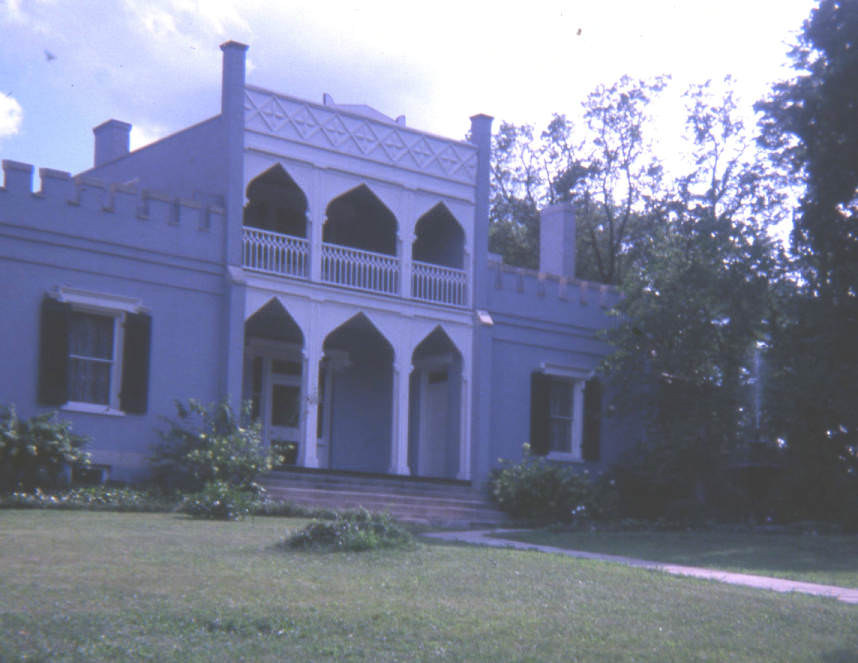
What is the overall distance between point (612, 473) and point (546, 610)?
48.4 ft

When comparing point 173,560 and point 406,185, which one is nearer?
point 173,560

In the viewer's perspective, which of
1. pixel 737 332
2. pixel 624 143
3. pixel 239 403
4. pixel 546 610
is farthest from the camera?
pixel 624 143

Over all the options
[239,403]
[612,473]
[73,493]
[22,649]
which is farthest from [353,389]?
[22,649]

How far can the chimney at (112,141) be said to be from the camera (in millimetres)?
23953

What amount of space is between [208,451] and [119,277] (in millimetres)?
3251

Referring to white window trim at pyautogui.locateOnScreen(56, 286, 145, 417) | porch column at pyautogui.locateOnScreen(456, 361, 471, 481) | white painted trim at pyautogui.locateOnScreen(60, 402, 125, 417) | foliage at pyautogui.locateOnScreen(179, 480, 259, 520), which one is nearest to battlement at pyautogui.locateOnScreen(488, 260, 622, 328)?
porch column at pyautogui.locateOnScreen(456, 361, 471, 481)

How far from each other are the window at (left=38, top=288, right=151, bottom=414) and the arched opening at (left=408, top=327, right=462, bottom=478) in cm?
641

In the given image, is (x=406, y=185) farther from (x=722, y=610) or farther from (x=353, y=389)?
(x=722, y=610)

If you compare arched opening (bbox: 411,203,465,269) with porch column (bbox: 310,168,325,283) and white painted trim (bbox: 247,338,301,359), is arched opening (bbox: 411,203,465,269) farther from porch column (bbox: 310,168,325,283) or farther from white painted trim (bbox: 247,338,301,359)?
white painted trim (bbox: 247,338,301,359)

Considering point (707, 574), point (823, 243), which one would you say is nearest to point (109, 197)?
point (707, 574)

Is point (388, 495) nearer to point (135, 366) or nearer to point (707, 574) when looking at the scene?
point (135, 366)

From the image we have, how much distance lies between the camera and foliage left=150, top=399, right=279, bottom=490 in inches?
683

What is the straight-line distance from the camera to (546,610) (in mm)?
8414

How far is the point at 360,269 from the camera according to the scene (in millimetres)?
21250
